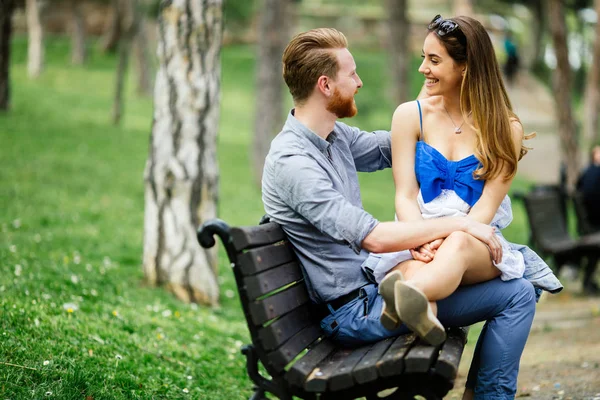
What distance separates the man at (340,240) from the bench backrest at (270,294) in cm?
12

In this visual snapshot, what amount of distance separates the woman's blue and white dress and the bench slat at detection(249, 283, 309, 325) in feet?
1.11

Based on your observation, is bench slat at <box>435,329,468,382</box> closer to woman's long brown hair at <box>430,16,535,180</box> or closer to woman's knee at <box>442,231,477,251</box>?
woman's knee at <box>442,231,477,251</box>

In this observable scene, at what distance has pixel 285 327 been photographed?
3.61 metres

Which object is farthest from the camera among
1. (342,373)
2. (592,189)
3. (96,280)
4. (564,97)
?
(564,97)

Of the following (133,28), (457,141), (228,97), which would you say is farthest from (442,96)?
(228,97)

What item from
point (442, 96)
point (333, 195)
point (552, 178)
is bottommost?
point (552, 178)

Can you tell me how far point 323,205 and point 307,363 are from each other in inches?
26.4

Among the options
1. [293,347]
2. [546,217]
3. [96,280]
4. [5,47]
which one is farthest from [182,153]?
[5,47]

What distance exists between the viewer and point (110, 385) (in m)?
4.35

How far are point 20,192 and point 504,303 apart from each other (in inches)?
331

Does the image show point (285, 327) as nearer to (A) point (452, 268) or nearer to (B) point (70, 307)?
(A) point (452, 268)

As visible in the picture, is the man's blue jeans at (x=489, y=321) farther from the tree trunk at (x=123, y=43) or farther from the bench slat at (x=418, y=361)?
the tree trunk at (x=123, y=43)

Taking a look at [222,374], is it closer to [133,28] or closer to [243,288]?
[243,288]

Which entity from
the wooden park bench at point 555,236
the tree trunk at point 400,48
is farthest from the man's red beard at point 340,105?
the tree trunk at point 400,48
